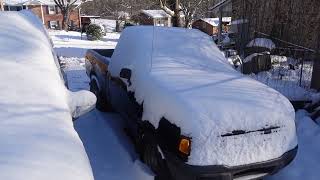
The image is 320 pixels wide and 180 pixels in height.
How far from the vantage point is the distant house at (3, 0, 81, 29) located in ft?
185

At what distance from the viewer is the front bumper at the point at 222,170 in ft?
11.9

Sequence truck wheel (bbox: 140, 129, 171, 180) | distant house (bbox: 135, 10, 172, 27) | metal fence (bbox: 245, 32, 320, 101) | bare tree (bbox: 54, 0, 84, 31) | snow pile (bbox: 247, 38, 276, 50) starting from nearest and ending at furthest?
1. truck wheel (bbox: 140, 129, 171, 180)
2. metal fence (bbox: 245, 32, 320, 101)
3. snow pile (bbox: 247, 38, 276, 50)
4. bare tree (bbox: 54, 0, 84, 31)
5. distant house (bbox: 135, 10, 172, 27)

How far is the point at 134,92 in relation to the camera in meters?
4.86

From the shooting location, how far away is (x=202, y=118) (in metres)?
3.67

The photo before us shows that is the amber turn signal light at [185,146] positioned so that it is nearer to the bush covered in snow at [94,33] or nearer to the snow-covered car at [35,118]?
the snow-covered car at [35,118]

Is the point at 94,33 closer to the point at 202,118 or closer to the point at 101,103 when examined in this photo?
the point at 101,103

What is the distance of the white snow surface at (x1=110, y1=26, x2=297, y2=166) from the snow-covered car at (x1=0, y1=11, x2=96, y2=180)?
96 centimetres

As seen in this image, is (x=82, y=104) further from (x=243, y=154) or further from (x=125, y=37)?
(x=125, y=37)

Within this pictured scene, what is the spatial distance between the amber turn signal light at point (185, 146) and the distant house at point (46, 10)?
5467 centimetres

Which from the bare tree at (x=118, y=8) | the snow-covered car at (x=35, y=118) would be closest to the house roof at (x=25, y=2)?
the bare tree at (x=118, y=8)

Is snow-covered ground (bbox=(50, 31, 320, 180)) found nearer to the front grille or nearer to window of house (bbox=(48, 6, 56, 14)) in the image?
the front grille

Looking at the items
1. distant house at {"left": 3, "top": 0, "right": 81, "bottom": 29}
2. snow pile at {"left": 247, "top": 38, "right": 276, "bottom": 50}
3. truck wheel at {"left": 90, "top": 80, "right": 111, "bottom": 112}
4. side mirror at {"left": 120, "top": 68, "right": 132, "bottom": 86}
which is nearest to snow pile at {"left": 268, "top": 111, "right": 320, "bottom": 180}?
side mirror at {"left": 120, "top": 68, "right": 132, "bottom": 86}

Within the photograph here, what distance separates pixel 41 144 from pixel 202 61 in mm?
3562

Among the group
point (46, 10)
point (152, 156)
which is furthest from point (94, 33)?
point (46, 10)
